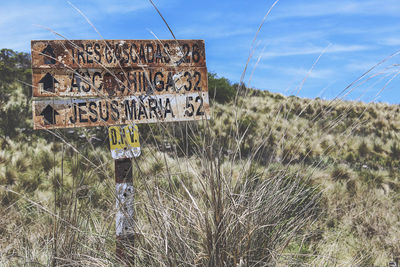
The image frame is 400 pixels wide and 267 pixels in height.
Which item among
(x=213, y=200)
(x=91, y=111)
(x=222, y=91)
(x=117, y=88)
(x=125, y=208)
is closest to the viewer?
(x=213, y=200)

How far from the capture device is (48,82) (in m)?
3.41

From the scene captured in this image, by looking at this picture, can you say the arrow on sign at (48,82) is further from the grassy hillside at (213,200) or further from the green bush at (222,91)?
the green bush at (222,91)

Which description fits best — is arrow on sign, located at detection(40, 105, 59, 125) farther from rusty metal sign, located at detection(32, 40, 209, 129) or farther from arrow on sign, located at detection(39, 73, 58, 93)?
arrow on sign, located at detection(39, 73, 58, 93)

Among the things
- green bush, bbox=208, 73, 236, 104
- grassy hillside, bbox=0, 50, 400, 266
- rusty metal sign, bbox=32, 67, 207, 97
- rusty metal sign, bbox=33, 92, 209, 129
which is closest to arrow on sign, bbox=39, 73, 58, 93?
rusty metal sign, bbox=32, 67, 207, 97

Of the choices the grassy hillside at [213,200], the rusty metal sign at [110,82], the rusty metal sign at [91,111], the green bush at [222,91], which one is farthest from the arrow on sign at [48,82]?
the green bush at [222,91]

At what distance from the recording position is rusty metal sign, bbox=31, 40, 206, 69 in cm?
347

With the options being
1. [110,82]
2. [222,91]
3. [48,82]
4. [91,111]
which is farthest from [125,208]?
[222,91]

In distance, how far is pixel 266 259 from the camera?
8.65 ft

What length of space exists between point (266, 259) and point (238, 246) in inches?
14.3

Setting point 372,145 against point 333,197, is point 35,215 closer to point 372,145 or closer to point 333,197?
point 333,197

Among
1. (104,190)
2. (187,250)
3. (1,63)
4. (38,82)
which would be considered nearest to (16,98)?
(1,63)

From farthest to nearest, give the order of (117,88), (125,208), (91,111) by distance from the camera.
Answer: (117,88), (91,111), (125,208)

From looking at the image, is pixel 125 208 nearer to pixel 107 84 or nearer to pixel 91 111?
pixel 91 111

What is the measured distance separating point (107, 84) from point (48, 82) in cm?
54
